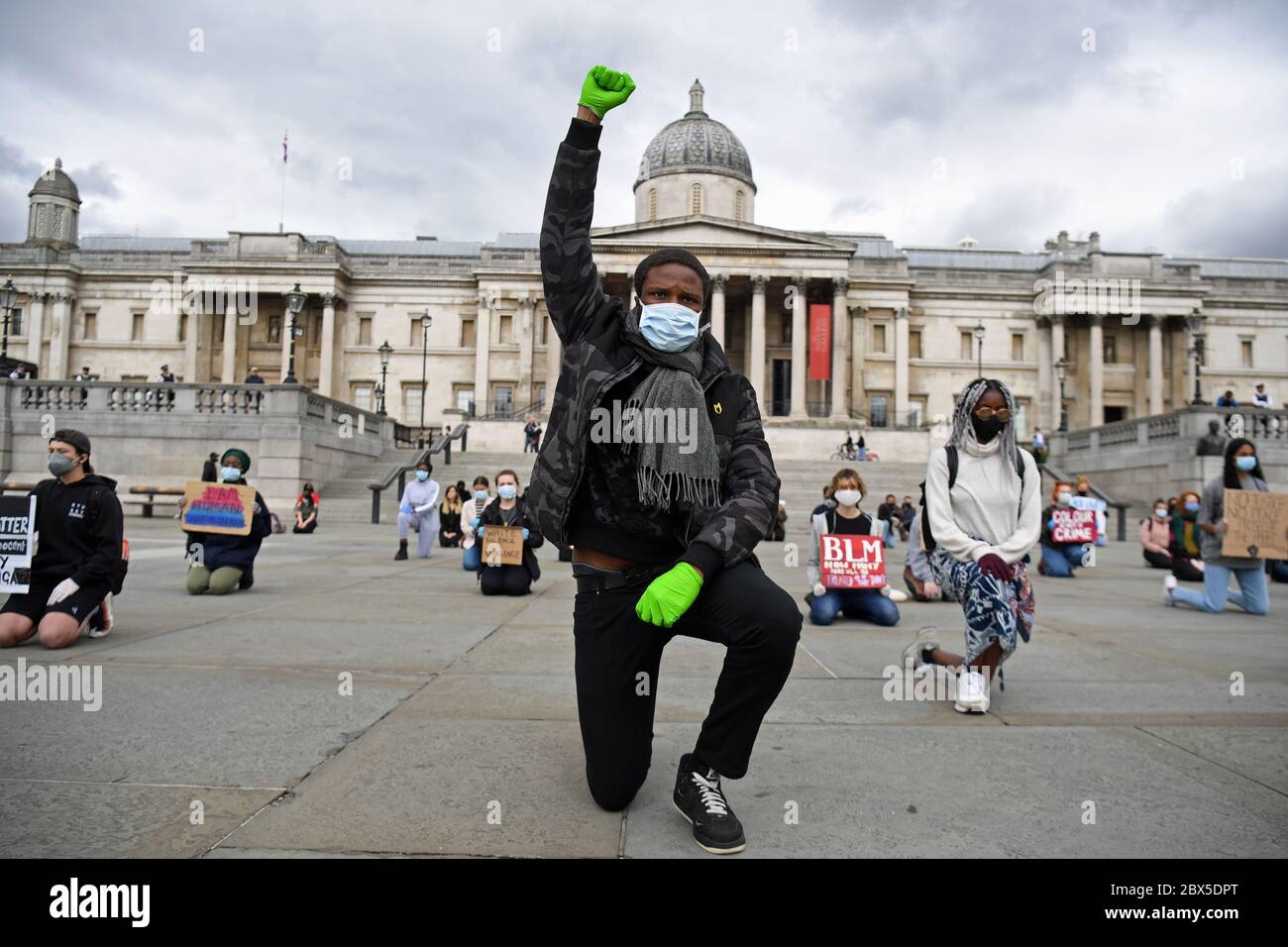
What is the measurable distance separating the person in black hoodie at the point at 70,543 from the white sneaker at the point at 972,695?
5807 mm

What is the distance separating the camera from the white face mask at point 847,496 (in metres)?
8.22

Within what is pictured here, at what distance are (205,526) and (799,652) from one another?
654cm

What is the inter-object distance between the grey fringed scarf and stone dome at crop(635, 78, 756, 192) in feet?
173

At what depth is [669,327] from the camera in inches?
120

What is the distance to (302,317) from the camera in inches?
2117

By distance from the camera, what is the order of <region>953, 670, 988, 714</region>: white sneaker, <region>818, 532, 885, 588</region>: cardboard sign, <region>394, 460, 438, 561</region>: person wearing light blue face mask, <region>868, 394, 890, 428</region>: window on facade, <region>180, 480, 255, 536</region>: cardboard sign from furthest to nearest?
<region>868, 394, 890, 428</region>: window on facade → <region>394, 460, 438, 561</region>: person wearing light blue face mask → <region>180, 480, 255, 536</region>: cardboard sign → <region>818, 532, 885, 588</region>: cardboard sign → <region>953, 670, 988, 714</region>: white sneaker

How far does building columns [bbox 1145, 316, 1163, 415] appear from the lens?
2020 inches

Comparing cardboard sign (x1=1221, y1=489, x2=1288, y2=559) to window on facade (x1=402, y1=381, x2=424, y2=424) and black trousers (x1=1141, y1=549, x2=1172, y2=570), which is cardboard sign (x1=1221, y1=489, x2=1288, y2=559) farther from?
window on facade (x1=402, y1=381, x2=424, y2=424)

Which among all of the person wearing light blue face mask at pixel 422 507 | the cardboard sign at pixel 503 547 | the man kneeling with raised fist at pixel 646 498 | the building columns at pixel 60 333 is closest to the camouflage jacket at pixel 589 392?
the man kneeling with raised fist at pixel 646 498

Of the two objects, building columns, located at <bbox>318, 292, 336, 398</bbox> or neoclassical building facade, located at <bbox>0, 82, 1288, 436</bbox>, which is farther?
building columns, located at <bbox>318, 292, 336, 398</bbox>

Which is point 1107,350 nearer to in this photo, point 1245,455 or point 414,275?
point 414,275

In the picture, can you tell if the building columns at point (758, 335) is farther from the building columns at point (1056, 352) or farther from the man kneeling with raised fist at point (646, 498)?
the man kneeling with raised fist at point (646, 498)

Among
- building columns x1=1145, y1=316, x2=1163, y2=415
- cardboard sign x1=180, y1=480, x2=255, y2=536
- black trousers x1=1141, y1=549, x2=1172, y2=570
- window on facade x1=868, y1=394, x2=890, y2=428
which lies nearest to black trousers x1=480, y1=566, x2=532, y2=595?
cardboard sign x1=180, y1=480, x2=255, y2=536
